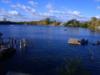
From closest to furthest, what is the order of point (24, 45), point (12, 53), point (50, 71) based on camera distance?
point (50, 71) < point (12, 53) < point (24, 45)

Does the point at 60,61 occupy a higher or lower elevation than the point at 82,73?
lower

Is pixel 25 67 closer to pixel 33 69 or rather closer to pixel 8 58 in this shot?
pixel 33 69

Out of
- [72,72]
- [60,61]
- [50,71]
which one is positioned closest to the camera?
[72,72]

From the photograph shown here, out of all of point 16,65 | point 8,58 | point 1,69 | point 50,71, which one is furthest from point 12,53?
point 50,71

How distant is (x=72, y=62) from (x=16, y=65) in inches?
1289

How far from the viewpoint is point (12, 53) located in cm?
6994

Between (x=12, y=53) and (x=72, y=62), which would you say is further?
(x=12, y=53)

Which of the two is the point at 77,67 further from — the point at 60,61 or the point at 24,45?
the point at 24,45

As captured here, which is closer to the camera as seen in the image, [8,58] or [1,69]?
[1,69]

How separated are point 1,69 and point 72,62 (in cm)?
2939

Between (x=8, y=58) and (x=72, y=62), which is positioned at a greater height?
(x=72, y=62)

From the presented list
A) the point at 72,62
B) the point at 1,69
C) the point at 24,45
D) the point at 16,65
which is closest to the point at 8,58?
the point at 16,65

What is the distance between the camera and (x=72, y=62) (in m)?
24.4

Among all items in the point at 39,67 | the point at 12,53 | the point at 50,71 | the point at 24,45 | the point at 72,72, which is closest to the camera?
the point at 72,72
